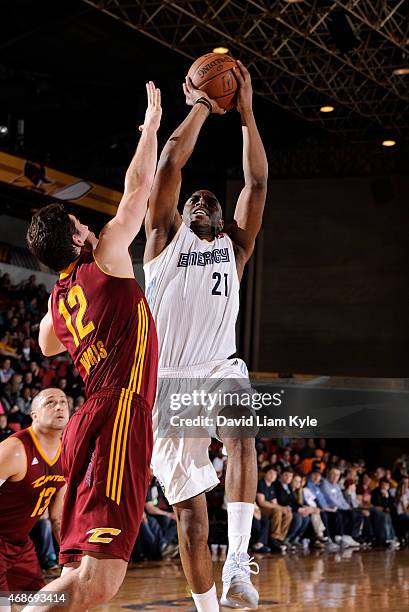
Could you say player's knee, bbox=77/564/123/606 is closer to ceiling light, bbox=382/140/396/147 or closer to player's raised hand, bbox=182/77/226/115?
player's raised hand, bbox=182/77/226/115

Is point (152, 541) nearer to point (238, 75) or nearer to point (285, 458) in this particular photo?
point (285, 458)

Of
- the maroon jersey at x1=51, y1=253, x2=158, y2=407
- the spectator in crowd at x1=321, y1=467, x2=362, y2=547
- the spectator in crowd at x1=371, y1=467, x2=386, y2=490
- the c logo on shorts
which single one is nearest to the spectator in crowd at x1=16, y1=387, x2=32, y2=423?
the spectator in crowd at x1=321, y1=467, x2=362, y2=547

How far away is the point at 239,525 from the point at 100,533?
3.69 ft

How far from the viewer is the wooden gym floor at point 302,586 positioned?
29.0 ft

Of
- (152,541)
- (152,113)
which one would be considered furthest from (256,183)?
(152,541)

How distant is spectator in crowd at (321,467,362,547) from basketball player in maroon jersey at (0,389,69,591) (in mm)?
10458

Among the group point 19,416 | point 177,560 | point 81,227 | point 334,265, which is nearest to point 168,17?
point 334,265

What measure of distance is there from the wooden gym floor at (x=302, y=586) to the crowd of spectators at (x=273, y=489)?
0.63 metres

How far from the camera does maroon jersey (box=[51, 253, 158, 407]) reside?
4.11m

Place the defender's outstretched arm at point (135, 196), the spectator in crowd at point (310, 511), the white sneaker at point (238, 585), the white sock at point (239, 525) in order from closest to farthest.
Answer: the defender's outstretched arm at point (135, 196) < the white sneaker at point (238, 585) < the white sock at point (239, 525) < the spectator in crowd at point (310, 511)

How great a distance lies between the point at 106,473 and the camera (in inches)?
155

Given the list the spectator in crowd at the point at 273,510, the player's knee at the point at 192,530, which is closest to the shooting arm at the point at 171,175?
the player's knee at the point at 192,530

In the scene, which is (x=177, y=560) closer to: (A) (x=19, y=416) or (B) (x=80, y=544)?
(A) (x=19, y=416)

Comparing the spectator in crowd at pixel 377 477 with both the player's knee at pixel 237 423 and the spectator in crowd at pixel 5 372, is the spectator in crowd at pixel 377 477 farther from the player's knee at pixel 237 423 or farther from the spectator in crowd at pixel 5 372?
the player's knee at pixel 237 423
